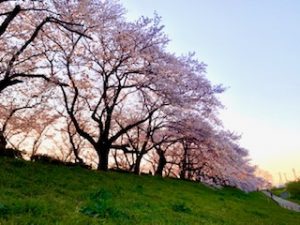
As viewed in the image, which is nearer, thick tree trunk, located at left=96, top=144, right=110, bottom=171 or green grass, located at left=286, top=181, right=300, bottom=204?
thick tree trunk, located at left=96, top=144, right=110, bottom=171

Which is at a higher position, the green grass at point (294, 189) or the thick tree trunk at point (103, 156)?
the green grass at point (294, 189)

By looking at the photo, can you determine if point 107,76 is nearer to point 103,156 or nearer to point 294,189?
point 103,156

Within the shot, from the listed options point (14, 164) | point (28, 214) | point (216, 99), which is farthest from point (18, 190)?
point (216, 99)

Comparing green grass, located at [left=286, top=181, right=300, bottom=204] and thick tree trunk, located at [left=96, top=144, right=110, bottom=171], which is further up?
green grass, located at [left=286, top=181, right=300, bottom=204]

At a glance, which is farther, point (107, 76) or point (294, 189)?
point (294, 189)

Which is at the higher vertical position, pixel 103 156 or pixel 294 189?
pixel 294 189

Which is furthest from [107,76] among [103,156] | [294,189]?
[294,189]

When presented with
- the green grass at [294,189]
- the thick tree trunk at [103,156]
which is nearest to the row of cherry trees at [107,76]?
the thick tree trunk at [103,156]

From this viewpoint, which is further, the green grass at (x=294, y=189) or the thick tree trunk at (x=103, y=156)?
the green grass at (x=294, y=189)

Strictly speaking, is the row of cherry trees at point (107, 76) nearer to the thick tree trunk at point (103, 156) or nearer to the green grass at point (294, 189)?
the thick tree trunk at point (103, 156)

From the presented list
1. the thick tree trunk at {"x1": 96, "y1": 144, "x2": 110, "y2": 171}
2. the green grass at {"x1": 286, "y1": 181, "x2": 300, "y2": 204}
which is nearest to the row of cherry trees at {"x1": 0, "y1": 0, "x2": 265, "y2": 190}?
the thick tree trunk at {"x1": 96, "y1": 144, "x2": 110, "y2": 171}

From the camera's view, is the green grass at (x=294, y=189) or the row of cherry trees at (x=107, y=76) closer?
the row of cherry trees at (x=107, y=76)

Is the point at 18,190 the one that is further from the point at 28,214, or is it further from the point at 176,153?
the point at 176,153

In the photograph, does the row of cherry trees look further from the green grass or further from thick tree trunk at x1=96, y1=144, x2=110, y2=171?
the green grass
